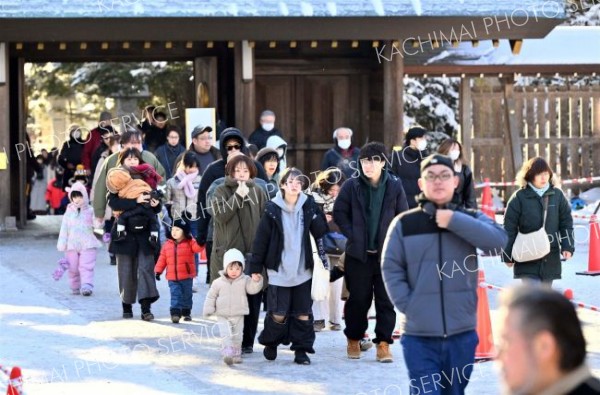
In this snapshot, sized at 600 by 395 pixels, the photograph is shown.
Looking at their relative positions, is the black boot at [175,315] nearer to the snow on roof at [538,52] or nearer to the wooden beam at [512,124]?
the snow on roof at [538,52]

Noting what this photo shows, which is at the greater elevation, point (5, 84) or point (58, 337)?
point (5, 84)

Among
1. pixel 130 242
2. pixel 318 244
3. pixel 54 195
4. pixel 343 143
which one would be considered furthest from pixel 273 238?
pixel 54 195

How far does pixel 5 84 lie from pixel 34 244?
2.41m

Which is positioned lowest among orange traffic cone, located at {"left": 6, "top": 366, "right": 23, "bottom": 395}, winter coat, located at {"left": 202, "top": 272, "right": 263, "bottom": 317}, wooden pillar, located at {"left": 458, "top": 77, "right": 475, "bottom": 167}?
orange traffic cone, located at {"left": 6, "top": 366, "right": 23, "bottom": 395}

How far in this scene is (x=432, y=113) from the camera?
30234 millimetres

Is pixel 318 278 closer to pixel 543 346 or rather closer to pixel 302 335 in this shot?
pixel 302 335

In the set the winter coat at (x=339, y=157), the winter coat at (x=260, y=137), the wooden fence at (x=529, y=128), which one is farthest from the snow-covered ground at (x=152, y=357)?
the wooden fence at (x=529, y=128)

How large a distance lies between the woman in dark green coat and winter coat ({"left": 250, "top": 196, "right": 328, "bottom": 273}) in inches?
61.6

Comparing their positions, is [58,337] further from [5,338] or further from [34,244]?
[34,244]

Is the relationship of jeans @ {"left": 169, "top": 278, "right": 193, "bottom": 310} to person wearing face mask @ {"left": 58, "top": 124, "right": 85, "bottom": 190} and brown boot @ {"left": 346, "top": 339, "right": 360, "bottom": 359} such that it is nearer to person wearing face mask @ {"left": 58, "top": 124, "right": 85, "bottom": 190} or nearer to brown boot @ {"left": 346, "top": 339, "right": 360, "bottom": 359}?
brown boot @ {"left": 346, "top": 339, "right": 360, "bottom": 359}

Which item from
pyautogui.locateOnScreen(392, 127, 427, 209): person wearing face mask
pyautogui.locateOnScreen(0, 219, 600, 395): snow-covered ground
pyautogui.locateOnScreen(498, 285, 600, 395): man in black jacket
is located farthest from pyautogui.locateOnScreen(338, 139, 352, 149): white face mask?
pyautogui.locateOnScreen(498, 285, 600, 395): man in black jacket

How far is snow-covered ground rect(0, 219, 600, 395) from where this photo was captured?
8727 millimetres

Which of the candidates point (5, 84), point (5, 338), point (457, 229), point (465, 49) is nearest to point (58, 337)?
point (5, 338)

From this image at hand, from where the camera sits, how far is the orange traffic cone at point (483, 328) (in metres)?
9.41
